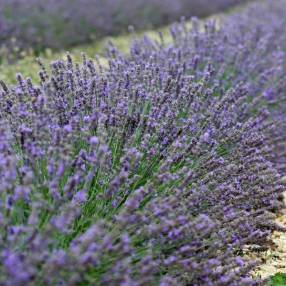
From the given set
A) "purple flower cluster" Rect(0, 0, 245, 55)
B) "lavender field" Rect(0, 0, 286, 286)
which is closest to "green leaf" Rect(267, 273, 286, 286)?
"lavender field" Rect(0, 0, 286, 286)

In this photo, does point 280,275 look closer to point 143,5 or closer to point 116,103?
point 116,103

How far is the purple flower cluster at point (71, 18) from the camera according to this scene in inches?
252

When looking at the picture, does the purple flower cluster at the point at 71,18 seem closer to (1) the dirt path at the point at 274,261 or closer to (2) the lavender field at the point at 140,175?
(2) the lavender field at the point at 140,175

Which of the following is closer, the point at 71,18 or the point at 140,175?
the point at 140,175

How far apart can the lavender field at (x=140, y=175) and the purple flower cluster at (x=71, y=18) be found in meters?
2.41

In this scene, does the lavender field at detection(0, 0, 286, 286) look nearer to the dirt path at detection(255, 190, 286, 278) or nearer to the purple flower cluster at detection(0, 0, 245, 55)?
the dirt path at detection(255, 190, 286, 278)

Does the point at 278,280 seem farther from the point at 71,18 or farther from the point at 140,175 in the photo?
the point at 71,18

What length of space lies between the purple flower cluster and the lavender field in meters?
2.41

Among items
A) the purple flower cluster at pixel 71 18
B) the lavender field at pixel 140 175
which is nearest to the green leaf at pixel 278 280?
the lavender field at pixel 140 175

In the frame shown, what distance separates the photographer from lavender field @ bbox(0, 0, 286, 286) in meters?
1.85

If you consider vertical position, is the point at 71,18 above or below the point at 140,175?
above

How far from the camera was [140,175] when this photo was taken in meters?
2.52

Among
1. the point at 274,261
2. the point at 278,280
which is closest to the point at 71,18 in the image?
the point at 274,261

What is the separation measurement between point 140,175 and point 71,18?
5173 mm
